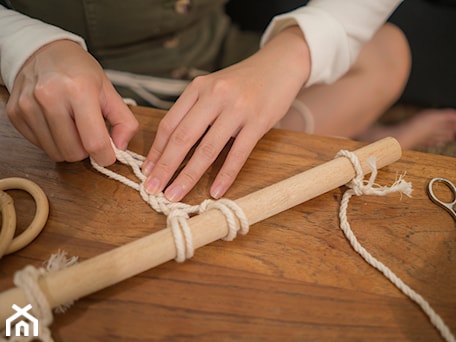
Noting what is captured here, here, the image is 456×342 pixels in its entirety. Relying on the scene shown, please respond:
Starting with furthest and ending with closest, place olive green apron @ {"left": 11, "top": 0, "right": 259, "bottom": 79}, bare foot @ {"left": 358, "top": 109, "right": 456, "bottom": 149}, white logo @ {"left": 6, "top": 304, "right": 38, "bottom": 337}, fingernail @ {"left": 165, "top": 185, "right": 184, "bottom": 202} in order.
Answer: bare foot @ {"left": 358, "top": 109, "right": 456, "bottom": 149}, olive green apron @ {"left": 11, "top": 0, "right": 259, "bottom": 79}, fingernail @ {"left": 165, "top": 185, "right": 184, "bottom": 202}, white logo @ {"left": 6, "top": 304, "right": 38, "bottom": 337}

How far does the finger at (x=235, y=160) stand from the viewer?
20.6 inches

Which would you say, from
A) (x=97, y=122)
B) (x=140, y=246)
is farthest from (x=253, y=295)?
(x=97, y=122)

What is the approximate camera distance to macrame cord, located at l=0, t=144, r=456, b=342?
0.39 m

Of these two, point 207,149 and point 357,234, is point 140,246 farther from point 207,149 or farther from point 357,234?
point 357,234

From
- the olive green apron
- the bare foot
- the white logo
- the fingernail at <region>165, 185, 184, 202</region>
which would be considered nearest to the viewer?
the white logo

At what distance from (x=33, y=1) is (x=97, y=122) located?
0.41 meters

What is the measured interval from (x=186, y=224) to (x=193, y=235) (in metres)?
0.02

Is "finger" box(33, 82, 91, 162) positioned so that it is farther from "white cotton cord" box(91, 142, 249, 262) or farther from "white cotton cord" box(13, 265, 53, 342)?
"white cotton cord" box(13, 265, 53, 342)

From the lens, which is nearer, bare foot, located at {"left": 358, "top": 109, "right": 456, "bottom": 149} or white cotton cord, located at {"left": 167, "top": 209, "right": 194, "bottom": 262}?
white cotton cord, located at {"left": 167, "top": 209, "right": 194, "bottom": 262}

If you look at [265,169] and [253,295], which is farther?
[265,169]

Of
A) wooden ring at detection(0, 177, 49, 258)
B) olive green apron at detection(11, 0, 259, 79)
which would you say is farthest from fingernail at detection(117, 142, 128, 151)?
olive green apron at detection(11, 0, 259, 79)

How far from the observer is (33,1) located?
0.72m

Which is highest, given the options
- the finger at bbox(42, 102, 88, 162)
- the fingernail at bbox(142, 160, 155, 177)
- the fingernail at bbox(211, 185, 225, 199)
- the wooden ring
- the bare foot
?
the finger at bbox(42, 102, 88, 162)

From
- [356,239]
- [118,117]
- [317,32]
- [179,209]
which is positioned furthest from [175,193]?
[317,32]
